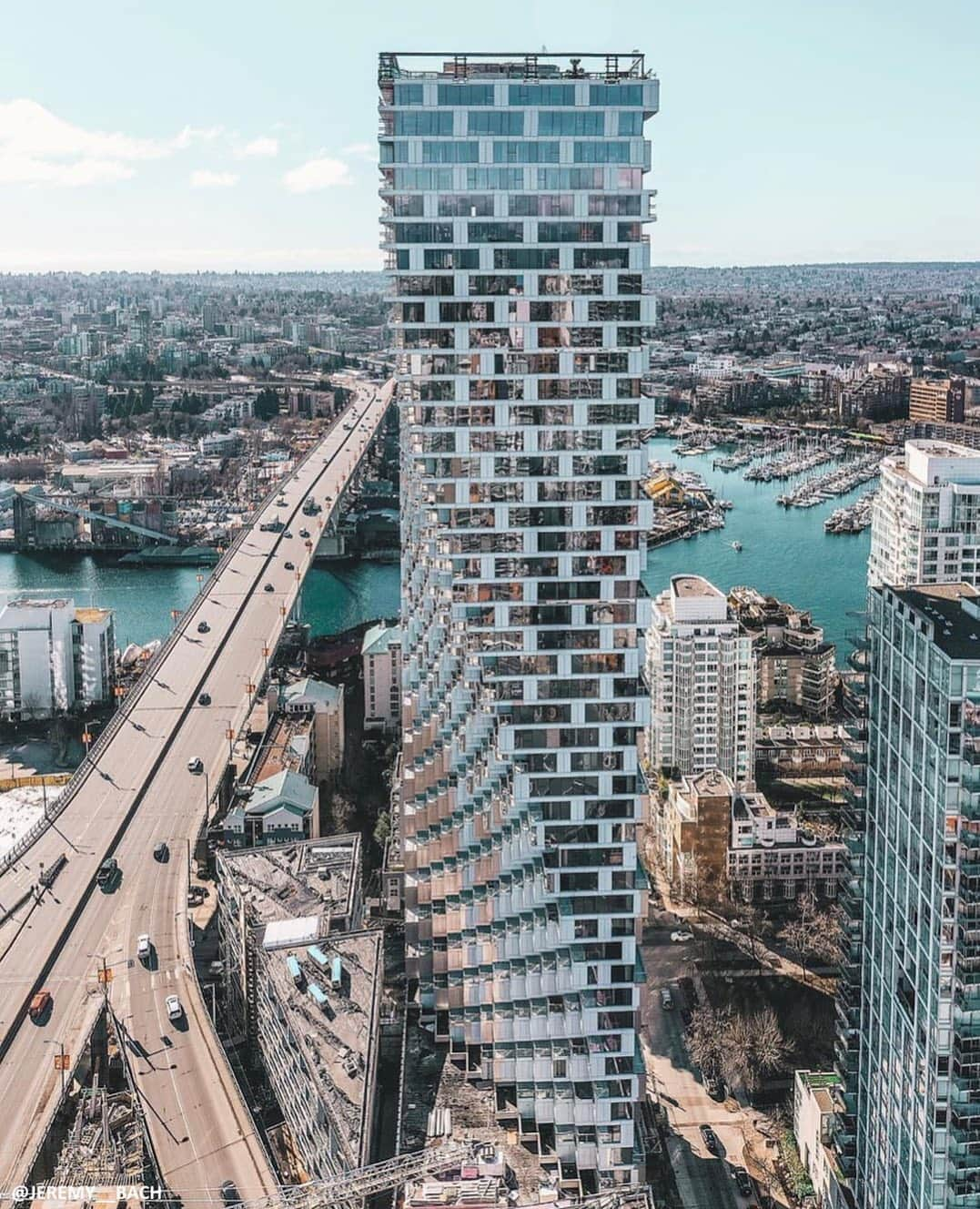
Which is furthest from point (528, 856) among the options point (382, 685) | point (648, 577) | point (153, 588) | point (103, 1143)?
point (153, 588)

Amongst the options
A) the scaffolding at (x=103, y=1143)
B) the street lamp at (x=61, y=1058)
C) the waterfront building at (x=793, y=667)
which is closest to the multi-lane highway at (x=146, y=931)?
the street lamp at (x=61, y=1058)

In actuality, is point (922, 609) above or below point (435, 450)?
below

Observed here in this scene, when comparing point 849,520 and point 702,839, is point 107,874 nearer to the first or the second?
point 702,839

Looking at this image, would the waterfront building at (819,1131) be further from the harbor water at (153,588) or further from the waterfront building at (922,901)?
the harbor water at (153,588)

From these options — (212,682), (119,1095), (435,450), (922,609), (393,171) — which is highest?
(393,171)

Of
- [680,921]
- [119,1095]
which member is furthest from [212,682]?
[119,1095]

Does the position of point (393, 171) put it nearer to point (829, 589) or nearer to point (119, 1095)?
point (119, 1095)
